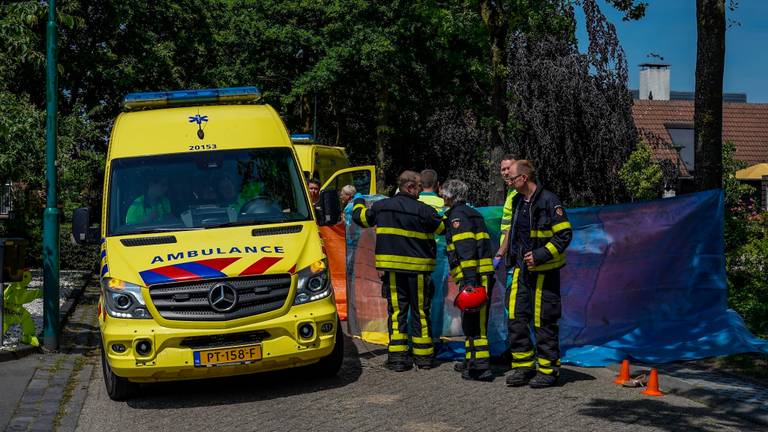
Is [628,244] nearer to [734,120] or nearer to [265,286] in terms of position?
[265,286]

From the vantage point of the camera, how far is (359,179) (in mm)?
19453

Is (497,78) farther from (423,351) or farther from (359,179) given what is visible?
(423,351)

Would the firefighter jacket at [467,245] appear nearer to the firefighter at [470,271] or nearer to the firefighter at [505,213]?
the firefighter at [470,271]

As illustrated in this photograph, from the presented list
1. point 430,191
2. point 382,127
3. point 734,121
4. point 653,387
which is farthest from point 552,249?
point 734,121

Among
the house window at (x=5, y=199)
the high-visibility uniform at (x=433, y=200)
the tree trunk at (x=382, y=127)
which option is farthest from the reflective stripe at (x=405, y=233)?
the tree trunk at (x=382, y=127)

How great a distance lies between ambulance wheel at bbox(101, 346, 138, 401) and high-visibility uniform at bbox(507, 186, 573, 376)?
10.6 feet

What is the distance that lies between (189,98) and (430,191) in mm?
2615

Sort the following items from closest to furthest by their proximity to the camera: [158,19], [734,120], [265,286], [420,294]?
[265,286] → [420,294] → [158,19] → [734,120]

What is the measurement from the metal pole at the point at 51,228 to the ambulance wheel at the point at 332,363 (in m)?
3.48

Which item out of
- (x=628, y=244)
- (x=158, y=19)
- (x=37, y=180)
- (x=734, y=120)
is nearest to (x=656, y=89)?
(x=734, y=120)

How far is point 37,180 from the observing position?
18.2 meters

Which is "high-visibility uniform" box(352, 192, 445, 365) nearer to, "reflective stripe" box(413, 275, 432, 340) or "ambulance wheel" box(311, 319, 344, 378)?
"reflective stripe" box(413, 275, 432, 340)

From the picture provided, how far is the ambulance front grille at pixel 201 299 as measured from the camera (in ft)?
27.9

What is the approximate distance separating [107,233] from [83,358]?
262 cm
